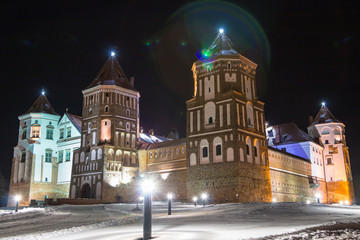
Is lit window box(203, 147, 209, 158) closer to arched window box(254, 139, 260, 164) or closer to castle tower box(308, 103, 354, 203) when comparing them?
arched window box(254, 139, 260, 164)

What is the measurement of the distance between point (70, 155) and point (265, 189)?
32364 mm

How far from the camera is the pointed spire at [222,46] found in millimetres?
44697

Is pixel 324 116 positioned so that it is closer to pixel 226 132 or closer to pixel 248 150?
pixel 248 150

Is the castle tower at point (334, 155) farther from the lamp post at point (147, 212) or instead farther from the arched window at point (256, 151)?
the lamp post at point (147, 212)

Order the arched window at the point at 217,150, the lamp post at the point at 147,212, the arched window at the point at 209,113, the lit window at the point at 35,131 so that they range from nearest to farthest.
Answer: the lamp post at the point at 147,212
the arched window at the point at 217,150
the arched window at the point at 209,113
the lit window at the point at 35,131

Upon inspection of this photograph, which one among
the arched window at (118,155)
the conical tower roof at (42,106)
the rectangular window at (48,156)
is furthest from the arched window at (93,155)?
the conical tower roof at (42,106)

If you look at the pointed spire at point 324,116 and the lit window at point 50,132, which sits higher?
the pointed spire at point 324,116

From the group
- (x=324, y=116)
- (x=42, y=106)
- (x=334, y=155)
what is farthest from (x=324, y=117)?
(x=42, y=106)

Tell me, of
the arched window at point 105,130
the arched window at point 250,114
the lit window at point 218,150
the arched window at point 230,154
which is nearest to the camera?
the arched window at point 230,154

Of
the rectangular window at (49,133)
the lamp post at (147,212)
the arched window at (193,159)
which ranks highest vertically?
the rectangular window at (49,133)

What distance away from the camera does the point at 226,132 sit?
41125 millimetres

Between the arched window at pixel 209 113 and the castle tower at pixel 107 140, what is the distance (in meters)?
16.1

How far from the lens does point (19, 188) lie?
57781 millimetres

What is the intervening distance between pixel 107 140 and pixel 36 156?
14.3m
